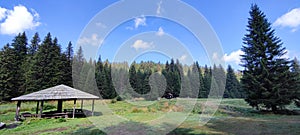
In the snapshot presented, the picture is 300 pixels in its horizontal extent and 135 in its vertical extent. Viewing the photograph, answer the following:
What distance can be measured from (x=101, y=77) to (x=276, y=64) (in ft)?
101

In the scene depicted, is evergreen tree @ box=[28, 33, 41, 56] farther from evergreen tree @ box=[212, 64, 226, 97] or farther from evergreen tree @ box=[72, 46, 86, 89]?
evergreen tree @ box=[212, 64, 226, 97]

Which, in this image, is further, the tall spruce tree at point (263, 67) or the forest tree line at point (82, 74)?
the forest tree line at point (82, 74)

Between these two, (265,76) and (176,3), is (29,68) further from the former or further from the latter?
(265,76)

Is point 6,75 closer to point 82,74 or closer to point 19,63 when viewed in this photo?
point 19,63

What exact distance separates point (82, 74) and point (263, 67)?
32.5 meters

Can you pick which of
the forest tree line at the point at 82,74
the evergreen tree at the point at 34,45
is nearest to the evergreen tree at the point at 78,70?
the forest tree line at the point at 82,74

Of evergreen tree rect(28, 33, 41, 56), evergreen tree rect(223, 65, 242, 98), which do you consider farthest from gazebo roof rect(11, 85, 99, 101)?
evergreen tree rect(223, 65, 242, 98)

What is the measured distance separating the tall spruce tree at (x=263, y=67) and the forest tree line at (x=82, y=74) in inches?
596

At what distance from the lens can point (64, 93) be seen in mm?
15547

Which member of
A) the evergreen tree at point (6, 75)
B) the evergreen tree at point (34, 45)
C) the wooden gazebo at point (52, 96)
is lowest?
the wooden gazebo at point (52, 96)

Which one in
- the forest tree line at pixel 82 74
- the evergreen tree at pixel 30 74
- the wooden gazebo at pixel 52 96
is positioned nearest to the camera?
the wooden gazebo at pixel 52 96

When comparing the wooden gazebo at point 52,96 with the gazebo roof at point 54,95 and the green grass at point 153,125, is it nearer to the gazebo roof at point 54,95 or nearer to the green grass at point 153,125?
the gazebo roof at point 54,95

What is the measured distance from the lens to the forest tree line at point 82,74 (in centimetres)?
3052

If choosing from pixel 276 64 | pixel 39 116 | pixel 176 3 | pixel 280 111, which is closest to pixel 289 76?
pixel 276 64
